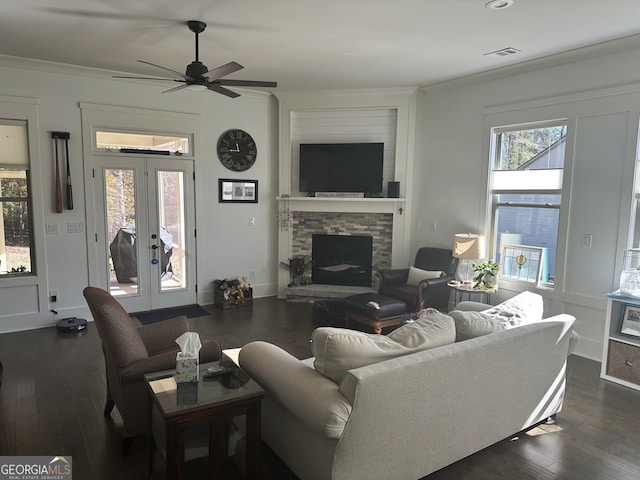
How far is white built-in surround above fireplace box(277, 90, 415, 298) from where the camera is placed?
614 cm

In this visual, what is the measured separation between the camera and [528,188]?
4918 mm

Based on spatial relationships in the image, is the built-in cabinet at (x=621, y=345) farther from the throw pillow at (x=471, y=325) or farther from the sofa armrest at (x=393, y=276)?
the sofa armrest at (x=393, y=276)

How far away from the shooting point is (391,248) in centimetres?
635

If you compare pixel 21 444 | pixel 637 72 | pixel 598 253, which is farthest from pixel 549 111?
pixel 21 444

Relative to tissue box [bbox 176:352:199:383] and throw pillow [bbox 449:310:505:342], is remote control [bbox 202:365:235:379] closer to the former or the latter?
tissue box [bbox 176:352:199:383]

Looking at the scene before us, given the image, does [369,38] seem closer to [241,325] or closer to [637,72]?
[637,72]

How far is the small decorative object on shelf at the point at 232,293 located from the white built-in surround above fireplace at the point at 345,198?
60cm

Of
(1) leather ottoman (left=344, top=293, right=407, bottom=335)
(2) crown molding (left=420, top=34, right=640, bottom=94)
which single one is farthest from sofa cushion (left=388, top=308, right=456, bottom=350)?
(2) crown molding (left=420, top=34, right=640, bottom=94)

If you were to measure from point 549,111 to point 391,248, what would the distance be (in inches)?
104

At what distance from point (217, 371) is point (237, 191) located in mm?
4199

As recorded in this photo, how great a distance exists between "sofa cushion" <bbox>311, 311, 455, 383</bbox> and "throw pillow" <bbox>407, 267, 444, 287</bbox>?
305cm

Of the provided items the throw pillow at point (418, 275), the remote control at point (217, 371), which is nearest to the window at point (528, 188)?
the throw pillow at point (418, 275)

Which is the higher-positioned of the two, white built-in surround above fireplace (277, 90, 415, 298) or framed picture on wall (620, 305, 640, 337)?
white built-in surround above fireplace (277, 90, 415, 298)

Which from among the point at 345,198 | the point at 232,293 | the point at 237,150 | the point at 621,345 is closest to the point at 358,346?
the point at 621,345
